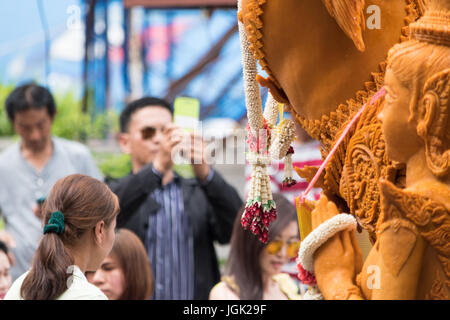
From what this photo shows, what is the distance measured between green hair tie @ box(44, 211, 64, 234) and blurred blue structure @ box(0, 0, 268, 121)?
15.0ft

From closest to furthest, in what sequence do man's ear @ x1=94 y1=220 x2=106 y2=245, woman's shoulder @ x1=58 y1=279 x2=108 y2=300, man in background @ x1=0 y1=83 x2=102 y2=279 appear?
woman's shoulder @ x1=58 y1=279 x2=108 y2=300, man's ear @ x1=94 y1=220 x2=106 y2=245, man in background @ x1=0 y1=83 x2=102 y2=279

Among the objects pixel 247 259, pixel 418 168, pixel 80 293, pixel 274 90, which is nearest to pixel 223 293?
pixel 247 259

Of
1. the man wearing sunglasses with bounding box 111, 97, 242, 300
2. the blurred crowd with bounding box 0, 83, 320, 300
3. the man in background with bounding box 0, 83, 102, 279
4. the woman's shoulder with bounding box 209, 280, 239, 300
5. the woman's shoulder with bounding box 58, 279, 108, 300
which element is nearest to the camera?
the woman's shoulder with bounding box 58, 279, 108, 300

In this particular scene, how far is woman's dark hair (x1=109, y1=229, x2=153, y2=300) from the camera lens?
3.50 m

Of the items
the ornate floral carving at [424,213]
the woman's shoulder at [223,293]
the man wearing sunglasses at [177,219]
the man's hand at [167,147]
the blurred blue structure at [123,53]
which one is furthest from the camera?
the blurred blue structure at [123,53]

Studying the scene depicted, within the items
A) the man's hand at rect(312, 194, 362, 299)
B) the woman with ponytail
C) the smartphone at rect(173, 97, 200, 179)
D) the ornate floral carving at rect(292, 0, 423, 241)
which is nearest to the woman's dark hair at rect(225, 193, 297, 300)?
the smartphone at rect(173, 97, 200, 179)

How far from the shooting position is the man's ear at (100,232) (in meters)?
2.35

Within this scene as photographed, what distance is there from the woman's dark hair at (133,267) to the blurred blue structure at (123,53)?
10.9 ft

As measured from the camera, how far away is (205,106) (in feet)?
23.0

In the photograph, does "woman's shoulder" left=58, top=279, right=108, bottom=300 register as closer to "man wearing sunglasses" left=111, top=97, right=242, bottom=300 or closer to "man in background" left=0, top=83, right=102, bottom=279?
"man wearing sunglasses" left=111, top=97, right=242, bottom=300

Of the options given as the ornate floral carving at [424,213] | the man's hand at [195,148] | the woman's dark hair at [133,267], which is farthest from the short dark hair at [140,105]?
the ornate floral carving at [424,213]

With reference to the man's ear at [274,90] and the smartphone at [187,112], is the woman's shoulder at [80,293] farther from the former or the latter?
the smartphone at [187,112]

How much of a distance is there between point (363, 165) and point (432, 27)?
402 mm
